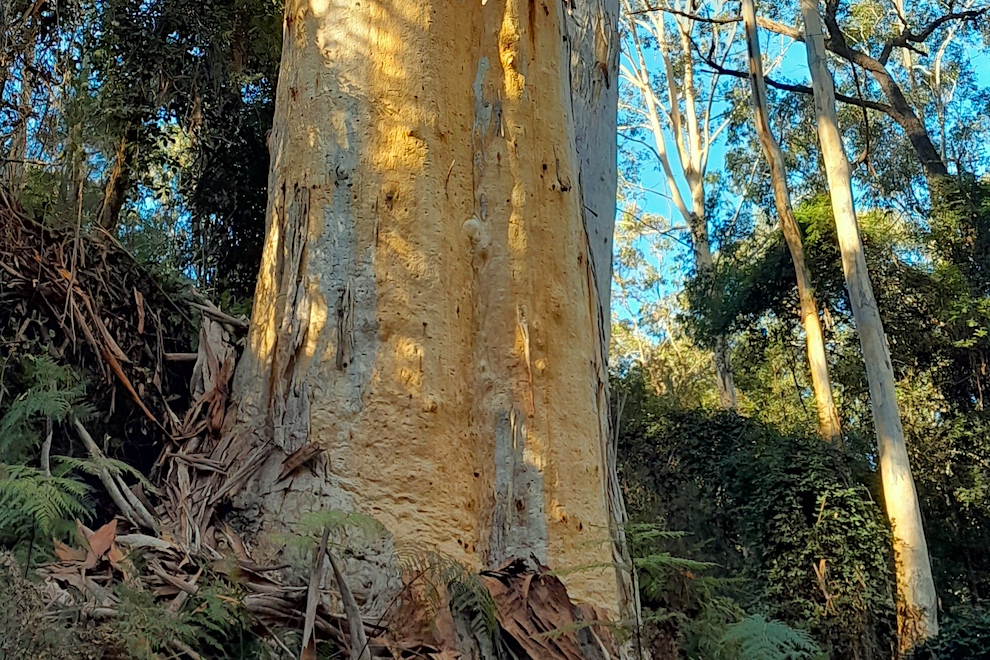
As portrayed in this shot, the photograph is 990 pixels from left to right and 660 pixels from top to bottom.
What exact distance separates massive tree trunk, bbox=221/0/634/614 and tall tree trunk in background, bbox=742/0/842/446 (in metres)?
10.4

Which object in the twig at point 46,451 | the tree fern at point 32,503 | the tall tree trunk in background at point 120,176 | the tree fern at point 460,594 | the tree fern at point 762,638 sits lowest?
the tree fern at point 762,638

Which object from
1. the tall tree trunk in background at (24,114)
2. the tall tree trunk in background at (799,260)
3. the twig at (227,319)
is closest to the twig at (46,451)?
the twig at (227,319)

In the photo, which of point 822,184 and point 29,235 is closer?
point 29,235

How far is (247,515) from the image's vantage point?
10.6ft

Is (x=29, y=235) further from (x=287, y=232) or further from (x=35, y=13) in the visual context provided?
(x=35, y=13)

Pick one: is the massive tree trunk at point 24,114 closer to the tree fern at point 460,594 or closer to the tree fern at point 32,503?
the tree fern at point 32,503

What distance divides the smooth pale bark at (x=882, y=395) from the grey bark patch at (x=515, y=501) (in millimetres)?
8998

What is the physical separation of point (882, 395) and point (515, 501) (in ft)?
34.6

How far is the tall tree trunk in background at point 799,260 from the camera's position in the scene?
13766 mm

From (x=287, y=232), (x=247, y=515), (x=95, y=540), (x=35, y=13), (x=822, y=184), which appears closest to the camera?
(x=95, y=540)

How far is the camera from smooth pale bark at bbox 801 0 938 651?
11.2m

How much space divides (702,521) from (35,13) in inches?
373

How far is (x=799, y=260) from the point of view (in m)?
14.6

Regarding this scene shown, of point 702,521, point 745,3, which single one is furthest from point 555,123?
point 745,3
